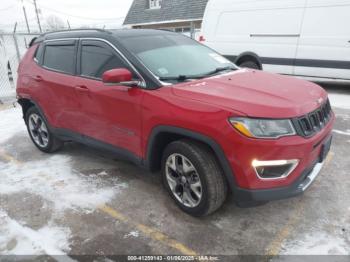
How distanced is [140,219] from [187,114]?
1154mm

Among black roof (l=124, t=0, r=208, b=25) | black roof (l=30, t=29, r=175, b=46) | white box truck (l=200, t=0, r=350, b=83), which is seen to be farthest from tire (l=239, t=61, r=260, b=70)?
black roof (l=124, t=0, r=208, b=25)

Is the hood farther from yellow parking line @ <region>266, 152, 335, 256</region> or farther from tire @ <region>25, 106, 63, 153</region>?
tire @ <region>25, 106, 63, 153</region>

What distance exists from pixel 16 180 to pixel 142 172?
160 cm

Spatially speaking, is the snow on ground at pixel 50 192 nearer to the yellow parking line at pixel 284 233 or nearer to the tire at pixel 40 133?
the tire at pixel 40 133

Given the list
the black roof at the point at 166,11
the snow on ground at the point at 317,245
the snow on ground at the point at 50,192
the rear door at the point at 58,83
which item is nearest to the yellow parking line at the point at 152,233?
the snow on ground at the point at 50,192

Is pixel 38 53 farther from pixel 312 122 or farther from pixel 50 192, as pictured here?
pixel 312 122

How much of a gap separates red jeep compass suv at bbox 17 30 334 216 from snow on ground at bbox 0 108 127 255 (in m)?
0.44

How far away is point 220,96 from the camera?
8.73 feet

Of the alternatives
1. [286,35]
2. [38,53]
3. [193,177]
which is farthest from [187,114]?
[286,35]

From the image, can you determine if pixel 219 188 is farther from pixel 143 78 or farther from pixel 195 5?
pixel 195 5

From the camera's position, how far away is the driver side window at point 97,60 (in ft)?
11.2

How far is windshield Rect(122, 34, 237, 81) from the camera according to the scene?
10.6ft

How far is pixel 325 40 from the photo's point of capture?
7.09 m

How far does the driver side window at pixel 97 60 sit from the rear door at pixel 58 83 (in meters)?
0.20
